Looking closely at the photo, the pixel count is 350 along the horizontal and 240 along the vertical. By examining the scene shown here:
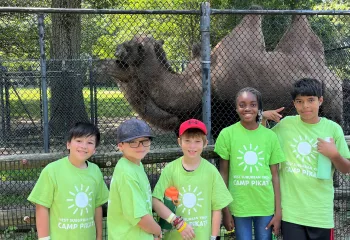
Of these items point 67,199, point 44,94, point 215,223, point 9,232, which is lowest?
point 9,232

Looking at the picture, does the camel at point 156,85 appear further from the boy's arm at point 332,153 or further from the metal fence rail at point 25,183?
the boy's arm at point 332,153

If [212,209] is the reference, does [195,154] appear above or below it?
above

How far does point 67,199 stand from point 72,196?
4 cm

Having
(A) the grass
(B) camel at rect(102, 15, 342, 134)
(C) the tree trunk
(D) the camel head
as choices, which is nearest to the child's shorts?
(B) camel at rect(102, 15, 342, 134)

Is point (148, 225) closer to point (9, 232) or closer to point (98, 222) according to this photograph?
point (98, 222)

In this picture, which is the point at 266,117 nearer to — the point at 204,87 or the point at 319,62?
the point at 204,87

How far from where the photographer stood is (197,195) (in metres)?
2.85

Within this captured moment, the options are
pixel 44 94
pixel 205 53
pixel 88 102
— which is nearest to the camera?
pixel 205 53

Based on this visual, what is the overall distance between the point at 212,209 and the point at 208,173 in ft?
0.87

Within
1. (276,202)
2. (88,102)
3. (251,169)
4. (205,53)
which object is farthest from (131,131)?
(88,102)

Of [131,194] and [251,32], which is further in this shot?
[251,32]

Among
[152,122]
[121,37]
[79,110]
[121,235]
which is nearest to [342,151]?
[121,235]

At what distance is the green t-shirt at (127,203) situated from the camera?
2.50m

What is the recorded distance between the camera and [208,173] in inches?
114
